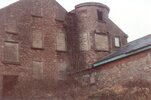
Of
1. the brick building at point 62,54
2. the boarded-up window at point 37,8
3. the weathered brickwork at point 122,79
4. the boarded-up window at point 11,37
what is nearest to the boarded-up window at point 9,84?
the brick building at point 62,54

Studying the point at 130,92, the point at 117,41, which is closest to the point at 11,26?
the point at 117,41

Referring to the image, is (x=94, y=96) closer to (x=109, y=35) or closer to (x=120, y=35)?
(x=109, y=35)

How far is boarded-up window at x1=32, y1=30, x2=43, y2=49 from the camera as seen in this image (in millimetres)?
25808

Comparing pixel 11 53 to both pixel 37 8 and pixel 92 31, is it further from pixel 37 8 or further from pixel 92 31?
pixel 92 31

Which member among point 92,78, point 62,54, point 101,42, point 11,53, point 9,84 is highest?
point 101,42

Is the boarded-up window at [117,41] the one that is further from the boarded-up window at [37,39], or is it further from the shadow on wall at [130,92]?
the shadow on wall at [130,92]

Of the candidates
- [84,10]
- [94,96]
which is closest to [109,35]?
[84,10]

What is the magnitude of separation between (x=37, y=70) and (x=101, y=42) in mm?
6534

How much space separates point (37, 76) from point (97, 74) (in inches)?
201

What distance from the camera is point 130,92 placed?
63.6 ft

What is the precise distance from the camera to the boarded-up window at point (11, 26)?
24747mm

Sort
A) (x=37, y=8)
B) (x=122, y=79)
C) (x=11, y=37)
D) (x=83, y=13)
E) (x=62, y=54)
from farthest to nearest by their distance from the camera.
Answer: (x=83, y=13) < (x=62, y=54) < (x=37, y=8) < (x=11, y=37) < (x=122, y=79)

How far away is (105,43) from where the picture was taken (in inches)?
1097

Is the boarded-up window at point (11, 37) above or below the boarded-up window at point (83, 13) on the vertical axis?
below
